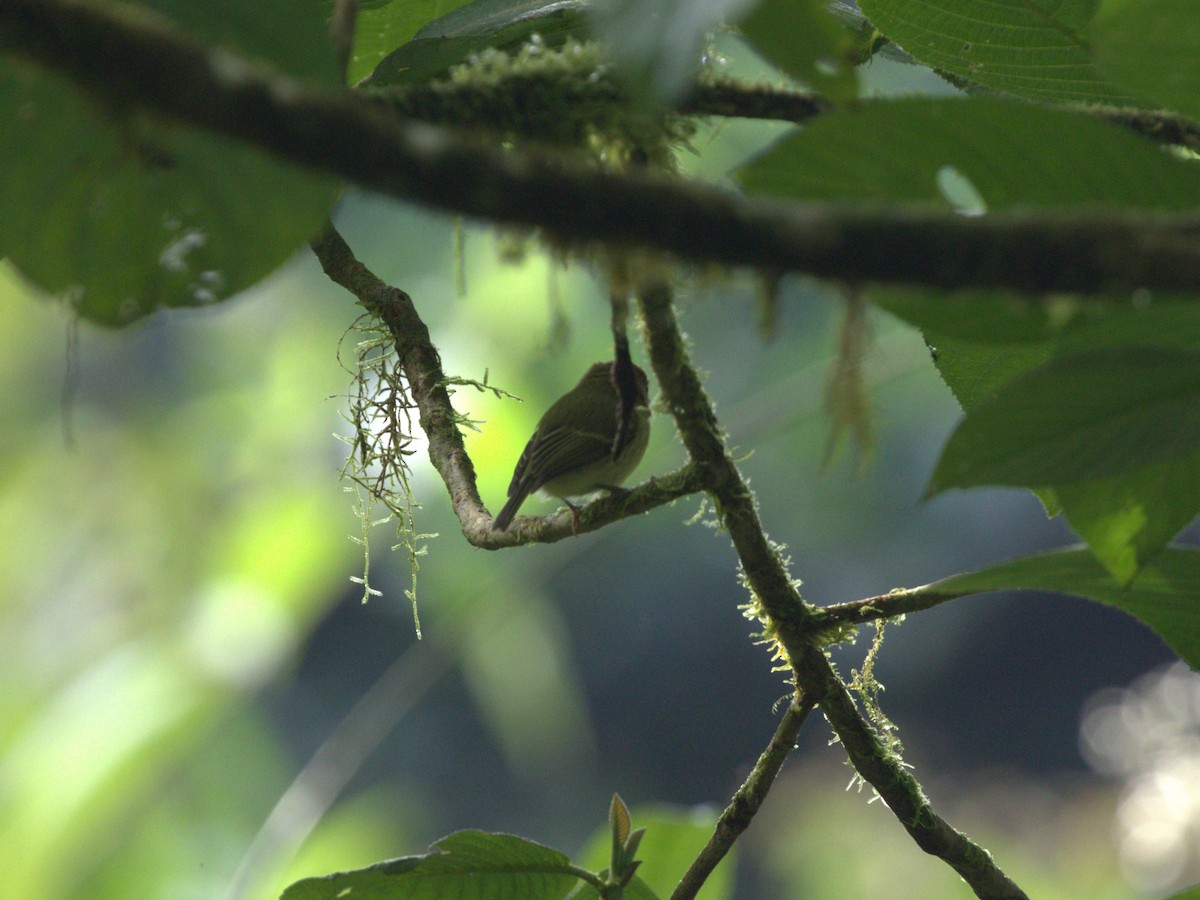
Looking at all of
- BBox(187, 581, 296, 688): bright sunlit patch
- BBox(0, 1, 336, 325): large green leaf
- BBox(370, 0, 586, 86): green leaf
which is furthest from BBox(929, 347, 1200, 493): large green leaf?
BBox(187, 581, 296, 688): bright sunlit patch

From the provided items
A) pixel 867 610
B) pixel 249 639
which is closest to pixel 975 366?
pixel 867 610

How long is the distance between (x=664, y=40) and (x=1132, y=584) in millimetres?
469

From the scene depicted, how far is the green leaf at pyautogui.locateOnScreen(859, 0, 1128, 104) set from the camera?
0.81m

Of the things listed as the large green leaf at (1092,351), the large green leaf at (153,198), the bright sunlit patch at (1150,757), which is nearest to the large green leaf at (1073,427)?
the large green leaf at (1092,351)

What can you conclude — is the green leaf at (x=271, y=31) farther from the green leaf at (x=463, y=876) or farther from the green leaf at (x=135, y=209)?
the green leaf at (x=463, y=876)

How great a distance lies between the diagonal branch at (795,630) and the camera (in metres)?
0.70

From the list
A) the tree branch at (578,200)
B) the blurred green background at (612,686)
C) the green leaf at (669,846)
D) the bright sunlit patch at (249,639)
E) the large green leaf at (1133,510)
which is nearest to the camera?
the tree branch at (578,200)

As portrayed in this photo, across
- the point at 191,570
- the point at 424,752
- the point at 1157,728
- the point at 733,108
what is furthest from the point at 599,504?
the point at 191,570

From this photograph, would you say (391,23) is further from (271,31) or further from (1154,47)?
(1154,47)

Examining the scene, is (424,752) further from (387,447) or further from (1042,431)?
(1042,431)

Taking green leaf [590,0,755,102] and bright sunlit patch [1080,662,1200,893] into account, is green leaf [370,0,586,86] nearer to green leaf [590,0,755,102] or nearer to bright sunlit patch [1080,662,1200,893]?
green leaf [590,0,755,102]

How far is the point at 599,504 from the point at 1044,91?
1.73 feet

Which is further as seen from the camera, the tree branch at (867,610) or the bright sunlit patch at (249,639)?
the bright sunlit patch at (249,639)

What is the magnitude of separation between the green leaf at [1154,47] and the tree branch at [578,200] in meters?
0.25
